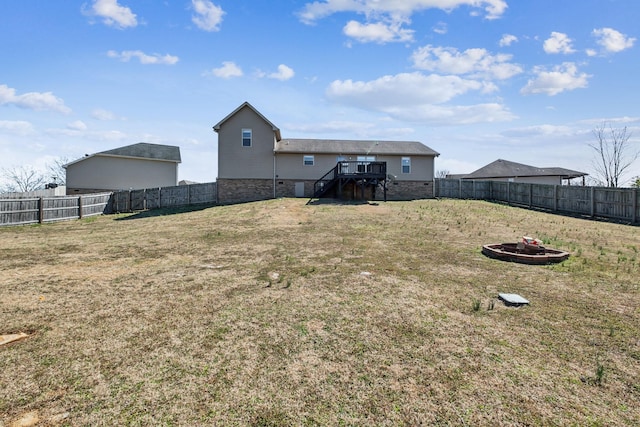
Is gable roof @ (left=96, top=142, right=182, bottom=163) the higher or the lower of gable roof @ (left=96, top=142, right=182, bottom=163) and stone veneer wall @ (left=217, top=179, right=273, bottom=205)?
the higher

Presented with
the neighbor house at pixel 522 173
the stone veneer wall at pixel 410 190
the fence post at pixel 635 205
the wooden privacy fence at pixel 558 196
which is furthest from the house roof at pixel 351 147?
the fence post at pixel 635 205

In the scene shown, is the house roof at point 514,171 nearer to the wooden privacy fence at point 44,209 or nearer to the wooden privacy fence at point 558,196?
the wooden privacy fence at point 558,196

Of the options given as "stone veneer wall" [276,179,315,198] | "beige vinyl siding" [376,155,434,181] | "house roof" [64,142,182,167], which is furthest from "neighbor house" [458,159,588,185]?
"house roof" [64,142,182,167]

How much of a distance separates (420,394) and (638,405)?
199 centimetres

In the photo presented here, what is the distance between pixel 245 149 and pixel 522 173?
30176mm

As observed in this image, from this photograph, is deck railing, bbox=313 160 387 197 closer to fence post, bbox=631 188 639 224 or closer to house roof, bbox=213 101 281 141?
house roof, bbox=213 101 281 141

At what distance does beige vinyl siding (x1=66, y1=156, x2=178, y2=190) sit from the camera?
1208 inches

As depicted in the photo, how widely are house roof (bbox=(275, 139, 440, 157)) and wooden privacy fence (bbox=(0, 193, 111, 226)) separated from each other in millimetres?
13018

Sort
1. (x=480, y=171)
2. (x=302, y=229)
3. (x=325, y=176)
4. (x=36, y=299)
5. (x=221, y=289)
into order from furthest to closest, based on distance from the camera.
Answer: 1. (x=480, y=171)
2. (x=325, y=176)
3. (x=302, y=229)
4. (x=221, y=289)
5. (x=36, y=299)

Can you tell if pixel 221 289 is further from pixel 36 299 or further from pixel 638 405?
pixel 638 405

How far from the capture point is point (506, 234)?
12078 millimetres

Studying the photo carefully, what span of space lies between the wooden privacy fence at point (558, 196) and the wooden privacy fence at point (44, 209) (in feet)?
85.2

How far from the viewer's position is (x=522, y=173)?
3634cm

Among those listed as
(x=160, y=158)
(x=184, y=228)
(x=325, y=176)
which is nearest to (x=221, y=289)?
(x=184, y=228)
